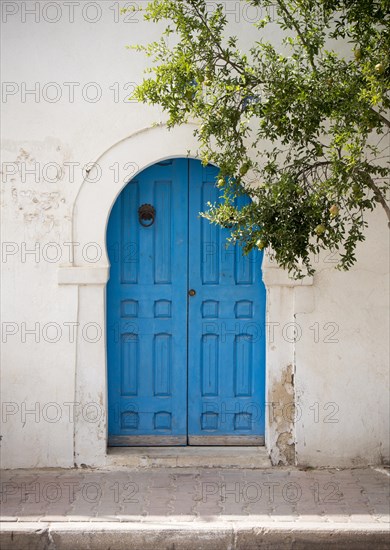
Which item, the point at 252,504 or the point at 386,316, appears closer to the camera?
the point at 252,504

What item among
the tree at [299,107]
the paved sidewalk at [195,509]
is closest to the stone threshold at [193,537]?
the paved sidewalk at [195,509]

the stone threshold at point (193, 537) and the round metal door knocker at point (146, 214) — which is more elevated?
the round metal door knocker at point (146, 214)

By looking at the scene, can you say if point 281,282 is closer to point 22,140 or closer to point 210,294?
point 210,294

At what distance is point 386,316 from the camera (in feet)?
26.2

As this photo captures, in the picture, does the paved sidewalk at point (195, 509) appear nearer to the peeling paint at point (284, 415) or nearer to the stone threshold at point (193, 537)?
the stone threshold at point (193, 537)

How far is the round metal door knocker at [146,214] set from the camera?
8078mm

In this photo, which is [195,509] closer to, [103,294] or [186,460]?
[186,460]

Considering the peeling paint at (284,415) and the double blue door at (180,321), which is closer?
the peeling paint at (284,415)

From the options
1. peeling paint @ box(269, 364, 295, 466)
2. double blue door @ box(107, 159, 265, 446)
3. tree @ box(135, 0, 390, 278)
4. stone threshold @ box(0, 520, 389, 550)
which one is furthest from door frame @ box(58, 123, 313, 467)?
stone threshold @ box(0, 520, 389, 550)

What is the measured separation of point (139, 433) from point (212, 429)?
2.21 feet

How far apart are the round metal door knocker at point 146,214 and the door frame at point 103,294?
0.35 m

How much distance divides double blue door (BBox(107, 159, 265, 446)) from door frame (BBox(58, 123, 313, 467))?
0.85 ft

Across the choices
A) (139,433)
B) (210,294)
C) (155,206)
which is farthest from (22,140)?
(139,433)

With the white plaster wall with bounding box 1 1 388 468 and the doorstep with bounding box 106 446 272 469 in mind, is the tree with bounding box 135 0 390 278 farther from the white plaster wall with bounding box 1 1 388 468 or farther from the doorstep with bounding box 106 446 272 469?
the doorstep with bounding box 106 446 272 469
